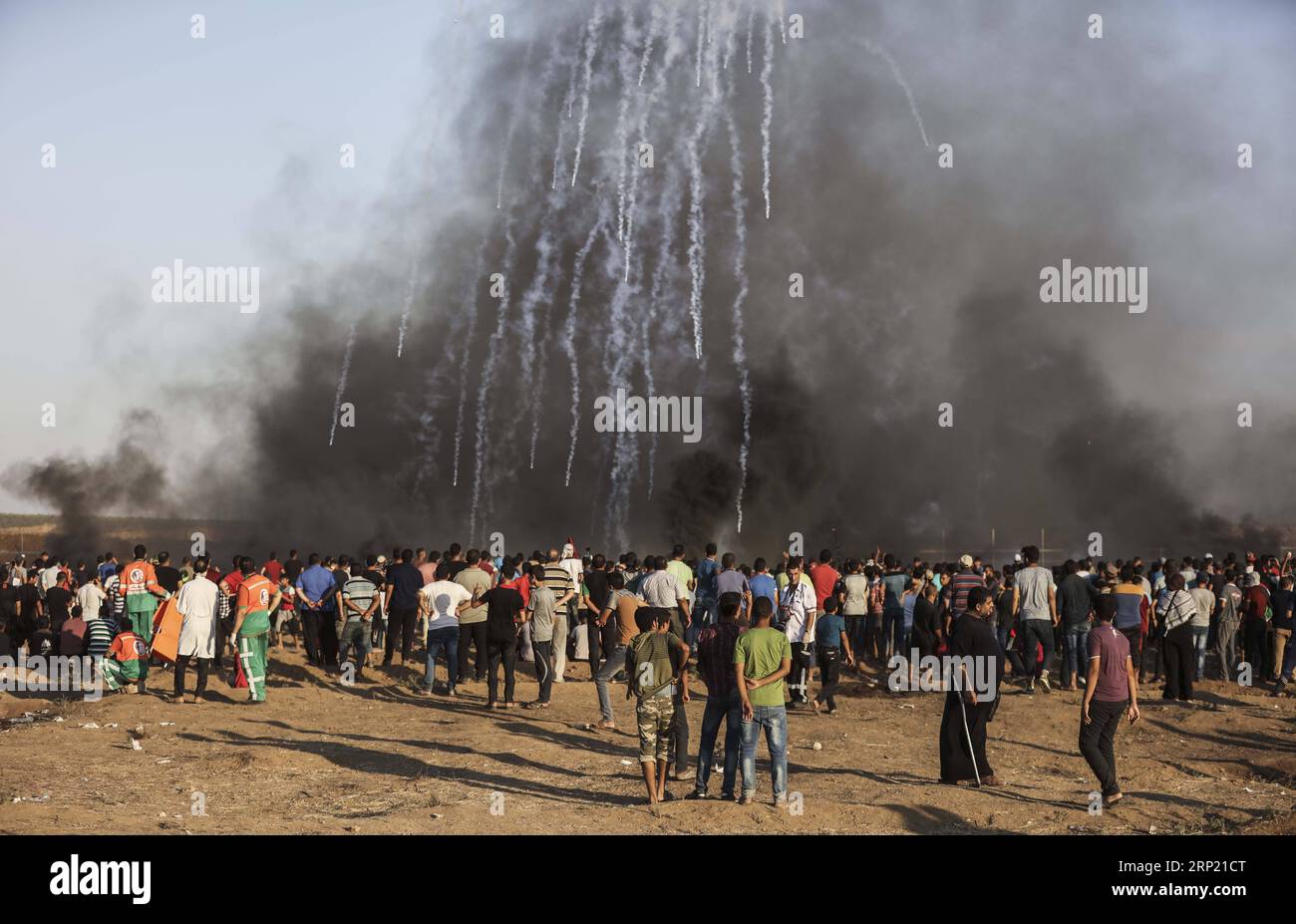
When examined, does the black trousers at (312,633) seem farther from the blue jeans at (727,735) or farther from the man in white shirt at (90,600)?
the blue jeans at (727,735)

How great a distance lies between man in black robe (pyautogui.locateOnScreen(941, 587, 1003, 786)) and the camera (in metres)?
12.2

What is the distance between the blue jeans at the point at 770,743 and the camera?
11336 millimetres

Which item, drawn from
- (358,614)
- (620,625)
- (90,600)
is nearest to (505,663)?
(620,625)

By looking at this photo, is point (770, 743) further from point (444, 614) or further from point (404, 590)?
point (404, 590)

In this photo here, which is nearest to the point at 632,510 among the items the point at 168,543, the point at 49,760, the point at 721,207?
the point at 721,207

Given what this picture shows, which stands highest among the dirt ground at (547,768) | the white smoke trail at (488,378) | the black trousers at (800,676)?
the white smoke trail at (488,378)

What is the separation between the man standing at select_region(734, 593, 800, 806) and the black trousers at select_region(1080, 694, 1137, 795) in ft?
9.29

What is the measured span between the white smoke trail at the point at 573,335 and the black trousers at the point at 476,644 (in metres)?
30.6

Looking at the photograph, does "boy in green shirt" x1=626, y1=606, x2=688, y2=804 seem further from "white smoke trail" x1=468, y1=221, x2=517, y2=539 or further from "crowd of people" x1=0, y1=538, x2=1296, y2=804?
"white smoke trail" x1=468, y1=221, x2=517, y2=539

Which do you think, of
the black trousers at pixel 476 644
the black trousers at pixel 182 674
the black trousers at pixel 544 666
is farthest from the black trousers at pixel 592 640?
the black trousers at pixel 182 674

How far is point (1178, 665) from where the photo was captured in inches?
717

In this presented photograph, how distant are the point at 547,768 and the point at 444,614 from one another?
176 inches

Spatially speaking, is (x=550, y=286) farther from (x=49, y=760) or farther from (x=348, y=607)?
(x=49, y=760)

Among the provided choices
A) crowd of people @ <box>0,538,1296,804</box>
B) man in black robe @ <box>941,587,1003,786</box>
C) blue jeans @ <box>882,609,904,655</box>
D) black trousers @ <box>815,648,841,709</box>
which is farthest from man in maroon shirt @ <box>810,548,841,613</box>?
man in black robe @ <box>941,587,1003,786</box>
